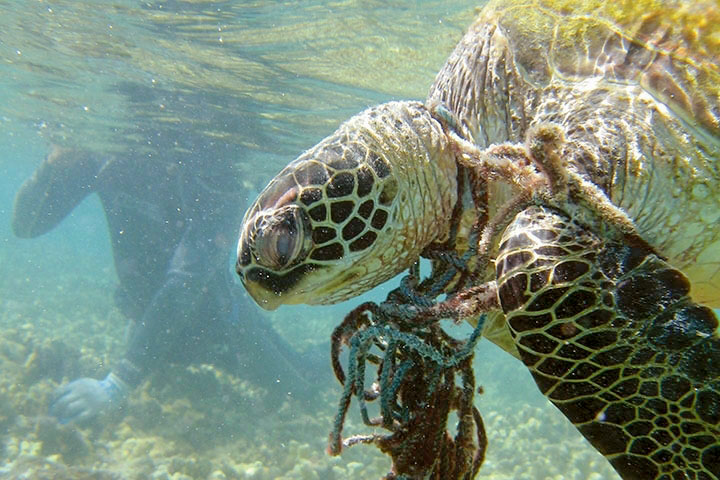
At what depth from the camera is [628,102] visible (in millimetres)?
2016

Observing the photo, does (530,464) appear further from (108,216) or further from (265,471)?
(108,216)

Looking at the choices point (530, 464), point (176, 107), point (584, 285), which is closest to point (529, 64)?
point (584, 285)

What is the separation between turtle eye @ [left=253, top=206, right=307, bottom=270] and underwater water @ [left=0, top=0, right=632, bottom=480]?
6615 mm

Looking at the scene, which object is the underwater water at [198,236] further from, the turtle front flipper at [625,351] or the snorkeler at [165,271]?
the turtle front flipper at [625,351]

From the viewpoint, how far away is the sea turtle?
130 centimetres

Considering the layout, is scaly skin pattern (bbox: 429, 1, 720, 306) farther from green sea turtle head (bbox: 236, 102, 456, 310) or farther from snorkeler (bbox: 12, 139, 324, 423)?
snorkeler (bbox: 12, 139, 324, 423)

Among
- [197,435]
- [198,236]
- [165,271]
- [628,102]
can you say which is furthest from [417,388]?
[198,236]

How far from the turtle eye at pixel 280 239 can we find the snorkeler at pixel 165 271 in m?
8.93

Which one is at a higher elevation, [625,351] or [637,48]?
[637,48]

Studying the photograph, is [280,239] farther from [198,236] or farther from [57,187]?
[57,187]

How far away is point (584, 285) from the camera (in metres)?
1.34

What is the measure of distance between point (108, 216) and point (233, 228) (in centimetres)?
344

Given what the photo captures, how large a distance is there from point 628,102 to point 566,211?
2.90ft

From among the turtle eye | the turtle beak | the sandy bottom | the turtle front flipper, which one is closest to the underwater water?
the sandy bottom
